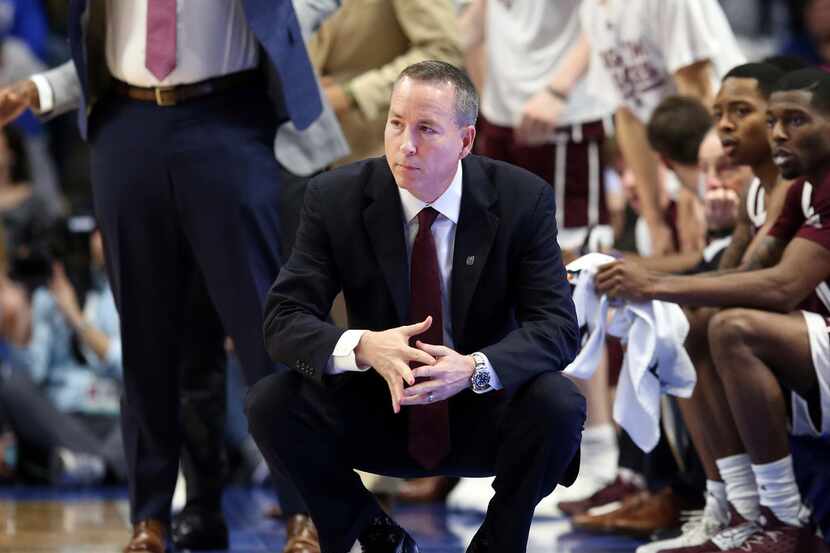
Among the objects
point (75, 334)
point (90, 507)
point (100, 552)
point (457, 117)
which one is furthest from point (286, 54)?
point (75, 334)

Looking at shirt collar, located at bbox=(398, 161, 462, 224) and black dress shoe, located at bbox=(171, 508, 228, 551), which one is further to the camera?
black dress shoe, located at bbox=(171, 508, 228, 551)

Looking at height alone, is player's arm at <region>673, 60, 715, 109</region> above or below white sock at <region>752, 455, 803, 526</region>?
above

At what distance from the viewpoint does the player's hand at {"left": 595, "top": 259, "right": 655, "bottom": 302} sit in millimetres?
Result: 3992

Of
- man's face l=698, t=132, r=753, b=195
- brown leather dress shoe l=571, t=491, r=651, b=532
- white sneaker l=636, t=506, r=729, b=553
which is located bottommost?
brown leather dress shoe l=571, t=491, r=651, b=532

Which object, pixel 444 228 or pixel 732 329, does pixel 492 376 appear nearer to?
pixel 444 228

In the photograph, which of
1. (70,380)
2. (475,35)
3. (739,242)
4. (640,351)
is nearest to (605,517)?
(640,351)

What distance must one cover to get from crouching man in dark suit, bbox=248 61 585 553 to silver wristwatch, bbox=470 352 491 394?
42 millimetres

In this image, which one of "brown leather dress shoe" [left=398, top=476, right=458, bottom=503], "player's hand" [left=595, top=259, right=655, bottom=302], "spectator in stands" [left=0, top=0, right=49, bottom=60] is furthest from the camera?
"spectator in stands" [left=0, top=0, right=49, bottom=60]

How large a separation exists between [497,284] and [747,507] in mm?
1165

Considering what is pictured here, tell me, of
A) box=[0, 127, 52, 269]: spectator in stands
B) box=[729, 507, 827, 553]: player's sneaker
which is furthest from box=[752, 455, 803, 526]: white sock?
box=[0, 127, 52, 269]: spectator in stands

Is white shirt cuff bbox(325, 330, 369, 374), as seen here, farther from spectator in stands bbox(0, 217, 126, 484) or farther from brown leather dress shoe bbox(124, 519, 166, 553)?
spectator in stands bbox(0, 217, 126, 484)

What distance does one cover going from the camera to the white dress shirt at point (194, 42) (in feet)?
13.1

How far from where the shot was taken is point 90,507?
5.56m

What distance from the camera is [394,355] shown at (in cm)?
312
